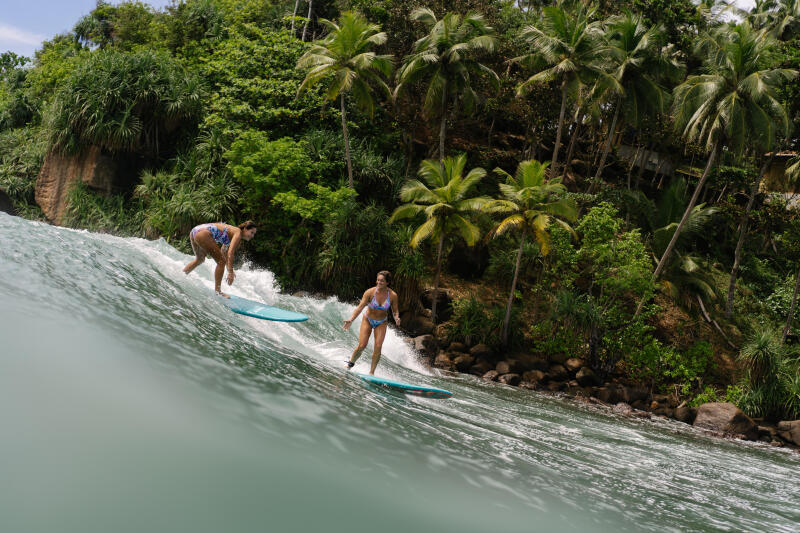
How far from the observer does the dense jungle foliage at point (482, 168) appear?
20297 millimetres

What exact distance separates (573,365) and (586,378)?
27.1 inches

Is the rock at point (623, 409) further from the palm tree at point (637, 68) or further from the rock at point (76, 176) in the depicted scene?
the rock at point (76, 176)

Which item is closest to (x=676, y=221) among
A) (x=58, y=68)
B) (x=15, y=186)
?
(x=15, y=186)

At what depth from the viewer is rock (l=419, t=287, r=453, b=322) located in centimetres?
2122

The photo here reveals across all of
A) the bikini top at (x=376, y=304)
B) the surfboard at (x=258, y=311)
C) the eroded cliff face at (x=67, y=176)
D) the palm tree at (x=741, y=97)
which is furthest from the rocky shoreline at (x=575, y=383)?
the eroded cliff face at (x=67, y=176)

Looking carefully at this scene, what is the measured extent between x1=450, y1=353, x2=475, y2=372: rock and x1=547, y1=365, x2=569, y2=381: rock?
2924 millimetres

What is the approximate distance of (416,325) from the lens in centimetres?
2027

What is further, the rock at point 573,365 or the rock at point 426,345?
the rock at point 573,365

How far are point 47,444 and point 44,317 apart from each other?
99.7 inches

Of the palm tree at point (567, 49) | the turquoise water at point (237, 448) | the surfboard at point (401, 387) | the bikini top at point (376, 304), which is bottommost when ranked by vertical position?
the surfboard at point (401, 387)

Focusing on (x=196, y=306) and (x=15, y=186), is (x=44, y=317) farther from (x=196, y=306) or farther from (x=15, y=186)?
(x=15, y=186)

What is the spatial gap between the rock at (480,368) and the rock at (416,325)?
7.15 ft

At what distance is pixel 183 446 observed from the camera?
12.0 ft

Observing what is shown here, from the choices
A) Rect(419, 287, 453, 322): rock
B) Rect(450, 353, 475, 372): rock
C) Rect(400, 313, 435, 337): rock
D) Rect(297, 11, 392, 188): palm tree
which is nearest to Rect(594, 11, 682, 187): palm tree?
Rect(419, 287, 453, 322): rock
